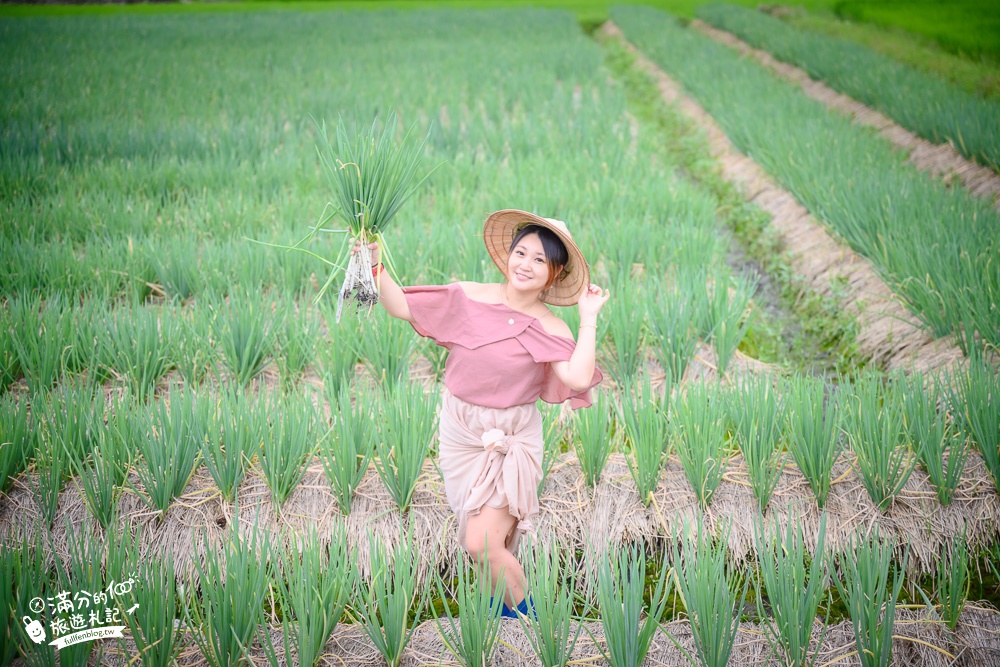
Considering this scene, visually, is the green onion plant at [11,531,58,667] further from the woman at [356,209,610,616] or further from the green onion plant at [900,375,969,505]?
the green onion plant at [900,375,969,505]

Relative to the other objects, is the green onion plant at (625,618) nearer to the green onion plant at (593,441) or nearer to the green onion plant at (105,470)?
the green onion plant at (593,441)

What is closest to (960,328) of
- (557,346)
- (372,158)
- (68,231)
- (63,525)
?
(557,346)

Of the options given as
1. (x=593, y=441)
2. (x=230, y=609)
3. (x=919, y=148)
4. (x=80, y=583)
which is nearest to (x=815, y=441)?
(x=593, y=441)

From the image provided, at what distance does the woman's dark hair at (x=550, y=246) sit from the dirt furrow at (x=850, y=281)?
1479 mm

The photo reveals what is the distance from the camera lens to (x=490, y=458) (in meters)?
1.60

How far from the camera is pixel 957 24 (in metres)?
11.6

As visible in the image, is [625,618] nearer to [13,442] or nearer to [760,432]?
[760,432]

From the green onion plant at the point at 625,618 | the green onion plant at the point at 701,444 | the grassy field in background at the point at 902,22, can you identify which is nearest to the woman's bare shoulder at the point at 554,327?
the green onion plant at the point at 625,618

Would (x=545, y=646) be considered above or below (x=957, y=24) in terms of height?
below

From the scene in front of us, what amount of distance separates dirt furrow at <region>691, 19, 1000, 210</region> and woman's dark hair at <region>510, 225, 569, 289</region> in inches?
155

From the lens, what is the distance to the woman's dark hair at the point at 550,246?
158 cm

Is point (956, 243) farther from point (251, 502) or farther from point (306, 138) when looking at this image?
point (306, 138)

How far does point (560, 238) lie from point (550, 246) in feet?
0.10

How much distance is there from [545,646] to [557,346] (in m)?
0.64
